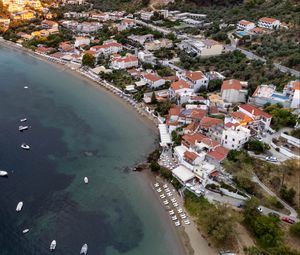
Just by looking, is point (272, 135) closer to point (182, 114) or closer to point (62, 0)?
point (182, 114)

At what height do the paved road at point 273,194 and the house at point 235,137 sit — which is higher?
the house at point 235,137

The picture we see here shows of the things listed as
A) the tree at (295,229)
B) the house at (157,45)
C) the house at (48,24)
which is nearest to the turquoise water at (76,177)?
the tree at (295,229)

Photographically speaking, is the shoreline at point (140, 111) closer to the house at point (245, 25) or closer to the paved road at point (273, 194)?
the paved road at point (273, 194)

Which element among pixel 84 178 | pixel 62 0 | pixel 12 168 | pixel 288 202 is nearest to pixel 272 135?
pixel 288 202

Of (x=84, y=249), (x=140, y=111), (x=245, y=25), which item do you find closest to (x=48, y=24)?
(x=245, y=25)

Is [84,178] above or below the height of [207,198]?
below

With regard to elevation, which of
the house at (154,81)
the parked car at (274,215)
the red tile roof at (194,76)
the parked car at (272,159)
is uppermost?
the parked car at (272,159)
